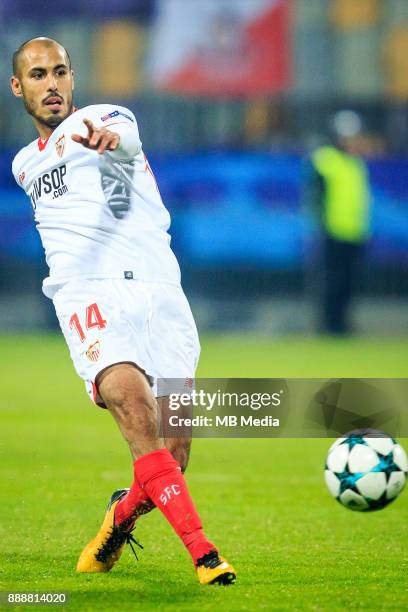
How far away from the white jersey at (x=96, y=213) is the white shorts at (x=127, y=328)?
0.07 m

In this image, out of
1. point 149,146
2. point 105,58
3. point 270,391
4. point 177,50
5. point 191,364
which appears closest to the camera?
point 191,364

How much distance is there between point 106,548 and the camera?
5.39 m

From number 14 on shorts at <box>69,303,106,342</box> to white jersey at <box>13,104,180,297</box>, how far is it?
0.57ft

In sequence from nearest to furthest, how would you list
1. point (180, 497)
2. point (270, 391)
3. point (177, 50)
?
point (180, 497) → point (270, 391) → point (177, 50)

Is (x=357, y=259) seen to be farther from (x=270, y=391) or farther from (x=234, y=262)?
(x=270, y=391)

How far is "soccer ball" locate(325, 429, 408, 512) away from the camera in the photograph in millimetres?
5719

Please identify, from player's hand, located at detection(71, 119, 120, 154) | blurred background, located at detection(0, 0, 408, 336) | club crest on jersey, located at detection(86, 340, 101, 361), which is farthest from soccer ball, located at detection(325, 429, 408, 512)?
blurred background, located at detection(0, 0, 408, 336)

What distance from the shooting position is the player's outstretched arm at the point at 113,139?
195 inches

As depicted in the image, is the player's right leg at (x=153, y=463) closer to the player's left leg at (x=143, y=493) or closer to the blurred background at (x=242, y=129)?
A: the player's left leg at (x=143, y=493)

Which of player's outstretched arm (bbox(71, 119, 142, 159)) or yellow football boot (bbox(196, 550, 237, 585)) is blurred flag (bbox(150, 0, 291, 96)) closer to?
player's outstretched arm (bbox(71, 119, 142, 159))

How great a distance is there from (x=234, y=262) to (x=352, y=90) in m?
5.39

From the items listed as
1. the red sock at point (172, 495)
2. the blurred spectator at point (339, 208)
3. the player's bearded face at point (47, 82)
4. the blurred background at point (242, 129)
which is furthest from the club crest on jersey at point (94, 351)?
the blurred background at point (242, 129)

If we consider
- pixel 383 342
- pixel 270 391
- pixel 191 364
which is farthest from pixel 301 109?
pixel 191 364

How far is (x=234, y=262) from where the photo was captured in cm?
1678
